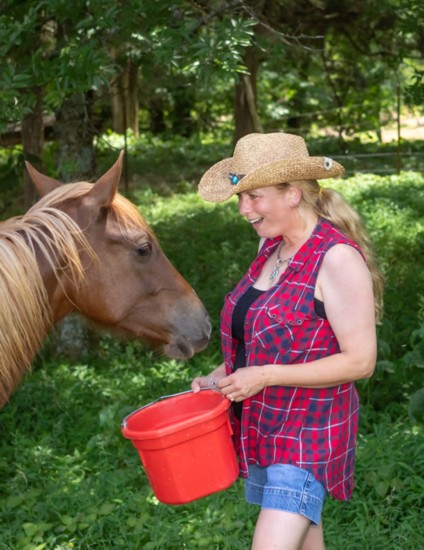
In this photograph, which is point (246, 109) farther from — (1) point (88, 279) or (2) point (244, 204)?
(2) point (244, 204)

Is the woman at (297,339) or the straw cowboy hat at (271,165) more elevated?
the straw cowboy hat at (271,165)

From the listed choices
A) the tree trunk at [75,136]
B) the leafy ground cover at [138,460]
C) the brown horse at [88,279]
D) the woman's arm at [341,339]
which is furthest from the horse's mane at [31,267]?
the tree trunk at [75,136]

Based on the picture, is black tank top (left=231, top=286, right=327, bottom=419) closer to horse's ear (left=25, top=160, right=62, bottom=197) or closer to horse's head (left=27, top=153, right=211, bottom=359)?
horse's head (left=27, top=153, right=211, bottom=359)

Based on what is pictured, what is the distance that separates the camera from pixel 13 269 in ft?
10.0

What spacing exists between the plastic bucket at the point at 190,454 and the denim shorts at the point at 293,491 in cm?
16

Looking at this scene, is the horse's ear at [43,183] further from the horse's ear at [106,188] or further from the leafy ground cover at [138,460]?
the leafy ground cover at [138,460]

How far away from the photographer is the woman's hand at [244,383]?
265 cm

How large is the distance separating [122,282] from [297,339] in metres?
0.84

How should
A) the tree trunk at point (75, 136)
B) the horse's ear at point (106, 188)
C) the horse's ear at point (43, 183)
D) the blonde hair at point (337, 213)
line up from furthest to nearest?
the tree trunk at point (75, 136)
the horse's ear at point (43, 183)
the horse's ear at point (106, 188)
the blonde hair at point (337, 213)

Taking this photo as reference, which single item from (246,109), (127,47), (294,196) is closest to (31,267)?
(294,196)

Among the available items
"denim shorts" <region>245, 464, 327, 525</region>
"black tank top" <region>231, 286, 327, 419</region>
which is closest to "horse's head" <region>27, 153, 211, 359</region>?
"black tank top" <region>231, 286, 327, 419</region>

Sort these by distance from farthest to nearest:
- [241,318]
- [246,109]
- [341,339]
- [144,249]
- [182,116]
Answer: [182,116]
[246,109]
[144,249]
[241,318]
[341,339]

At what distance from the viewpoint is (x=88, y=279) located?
3230mm

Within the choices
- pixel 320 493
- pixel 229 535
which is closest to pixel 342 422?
pixel 320 493
